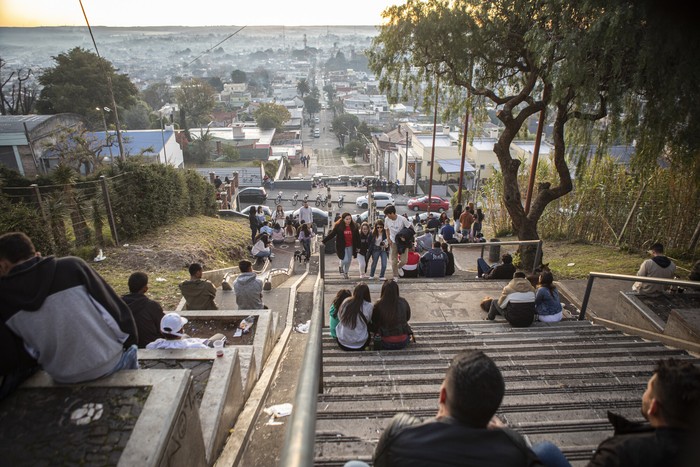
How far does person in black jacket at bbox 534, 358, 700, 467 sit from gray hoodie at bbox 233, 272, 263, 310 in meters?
5.49

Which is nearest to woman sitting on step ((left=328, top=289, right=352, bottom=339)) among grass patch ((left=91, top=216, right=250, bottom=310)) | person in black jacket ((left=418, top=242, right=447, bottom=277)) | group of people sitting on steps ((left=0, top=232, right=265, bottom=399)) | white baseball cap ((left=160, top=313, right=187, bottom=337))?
white baseball cap ((left=160, top=313, right=187, bottom=337))

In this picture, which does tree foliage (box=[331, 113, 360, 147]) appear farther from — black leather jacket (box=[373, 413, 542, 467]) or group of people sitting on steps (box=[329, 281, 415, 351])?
black leather jacket (box=[373, 413, 542, 467])

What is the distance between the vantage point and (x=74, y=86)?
114 ft

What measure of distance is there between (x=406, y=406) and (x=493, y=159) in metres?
43.5

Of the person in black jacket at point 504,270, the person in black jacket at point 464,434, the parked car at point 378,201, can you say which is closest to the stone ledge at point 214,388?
the person in black jacket at point 464,434

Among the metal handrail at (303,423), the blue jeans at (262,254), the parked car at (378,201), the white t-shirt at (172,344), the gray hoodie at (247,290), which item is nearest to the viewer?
the metal handrail at (303,423)

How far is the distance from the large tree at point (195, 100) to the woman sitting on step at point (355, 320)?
70.8m

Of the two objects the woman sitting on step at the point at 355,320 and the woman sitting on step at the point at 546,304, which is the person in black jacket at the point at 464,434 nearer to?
the woman sitting on step at the point at 355,320

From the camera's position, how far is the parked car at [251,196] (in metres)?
35.2

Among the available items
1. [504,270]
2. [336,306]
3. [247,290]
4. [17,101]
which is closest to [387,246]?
[504,270]

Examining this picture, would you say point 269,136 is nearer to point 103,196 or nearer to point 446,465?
point 103,196

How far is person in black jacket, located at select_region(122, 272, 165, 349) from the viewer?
174 inches

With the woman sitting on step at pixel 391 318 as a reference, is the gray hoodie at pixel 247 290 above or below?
below

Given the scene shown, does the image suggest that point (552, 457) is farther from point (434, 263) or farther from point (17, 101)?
point (17, 101)
